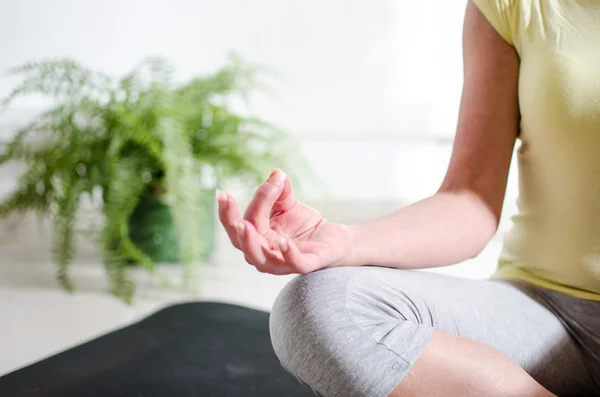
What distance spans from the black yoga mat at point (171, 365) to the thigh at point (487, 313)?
0.31 m

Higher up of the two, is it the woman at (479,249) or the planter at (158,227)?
the woman at (479,249)

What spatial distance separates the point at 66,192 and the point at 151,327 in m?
0.46

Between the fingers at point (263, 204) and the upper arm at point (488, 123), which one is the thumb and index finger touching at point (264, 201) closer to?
the fingers at point (263, 204)

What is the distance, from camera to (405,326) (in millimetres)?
640

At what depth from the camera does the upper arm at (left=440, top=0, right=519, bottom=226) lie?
0.82 m

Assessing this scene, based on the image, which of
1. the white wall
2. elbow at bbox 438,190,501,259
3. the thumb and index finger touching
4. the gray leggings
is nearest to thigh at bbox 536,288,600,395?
the gray leggings

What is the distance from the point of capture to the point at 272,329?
0.69 m

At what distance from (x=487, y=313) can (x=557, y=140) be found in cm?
20

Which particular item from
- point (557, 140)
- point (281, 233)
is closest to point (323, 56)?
point (557, 140)

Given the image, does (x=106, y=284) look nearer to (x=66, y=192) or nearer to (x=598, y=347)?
(x=66, y=192)

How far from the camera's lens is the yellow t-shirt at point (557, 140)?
0.75 m

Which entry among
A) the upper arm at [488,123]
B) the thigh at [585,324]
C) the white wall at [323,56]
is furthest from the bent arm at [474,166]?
the white wall at [323,56]

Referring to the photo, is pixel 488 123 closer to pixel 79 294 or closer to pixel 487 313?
pixel 487 313

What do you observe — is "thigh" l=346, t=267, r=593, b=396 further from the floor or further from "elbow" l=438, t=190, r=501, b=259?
the floor
